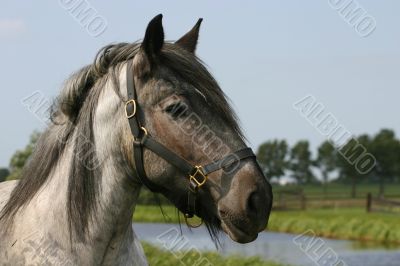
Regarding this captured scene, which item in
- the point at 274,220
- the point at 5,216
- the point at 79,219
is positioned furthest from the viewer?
the point at 274,220

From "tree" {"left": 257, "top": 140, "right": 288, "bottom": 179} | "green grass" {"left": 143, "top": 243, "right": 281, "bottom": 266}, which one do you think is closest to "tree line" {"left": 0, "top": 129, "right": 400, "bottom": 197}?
"tree" {"left": 257, "top": 140, "right": 288, "bottom": 179}

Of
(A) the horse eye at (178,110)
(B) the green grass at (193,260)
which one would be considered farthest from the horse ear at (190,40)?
(B) the green grass at (193,260)

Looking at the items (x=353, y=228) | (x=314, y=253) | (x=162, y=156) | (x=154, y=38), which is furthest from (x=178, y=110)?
(x=353, y=228)

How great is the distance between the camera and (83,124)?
342cm

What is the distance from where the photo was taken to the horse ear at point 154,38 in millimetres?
3112

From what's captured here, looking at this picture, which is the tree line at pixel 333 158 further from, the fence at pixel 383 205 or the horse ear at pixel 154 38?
the horse ear at pixel 154 38

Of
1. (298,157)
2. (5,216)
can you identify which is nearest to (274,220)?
(5,216)

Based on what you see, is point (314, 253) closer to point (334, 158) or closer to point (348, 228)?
point (348, 228)

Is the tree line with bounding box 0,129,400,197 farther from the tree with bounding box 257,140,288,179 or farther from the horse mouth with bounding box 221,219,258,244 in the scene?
the horse mouth with bounding box 221,219,258,244

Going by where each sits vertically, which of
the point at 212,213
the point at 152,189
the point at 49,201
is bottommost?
the point at 212,213

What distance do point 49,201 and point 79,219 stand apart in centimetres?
23

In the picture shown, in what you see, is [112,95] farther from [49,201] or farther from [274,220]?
[274,220]

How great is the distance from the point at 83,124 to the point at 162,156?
0.55 m

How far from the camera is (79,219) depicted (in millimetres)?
3314
